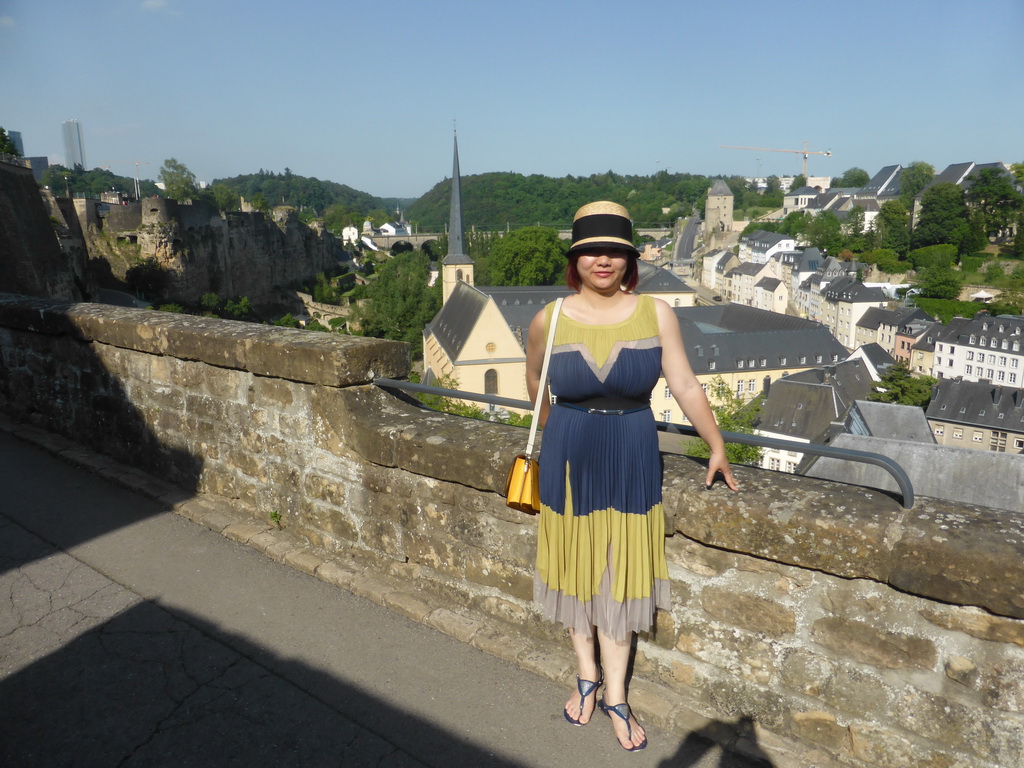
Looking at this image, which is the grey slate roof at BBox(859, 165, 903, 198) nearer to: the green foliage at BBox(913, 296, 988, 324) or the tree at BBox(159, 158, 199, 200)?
the green foliage at BBox(913, 296, 988, 324)

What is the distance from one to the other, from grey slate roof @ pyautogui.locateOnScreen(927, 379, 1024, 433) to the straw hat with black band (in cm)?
5086

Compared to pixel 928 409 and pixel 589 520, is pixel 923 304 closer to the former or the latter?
pixel 928 409

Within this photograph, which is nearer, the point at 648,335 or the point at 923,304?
the point at 648,335

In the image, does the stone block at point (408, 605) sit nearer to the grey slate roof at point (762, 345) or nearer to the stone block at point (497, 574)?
the stone block at point (497, 574)

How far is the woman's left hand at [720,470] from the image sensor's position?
2.34 m

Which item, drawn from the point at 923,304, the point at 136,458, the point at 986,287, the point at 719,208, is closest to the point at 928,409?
the point at 923,304

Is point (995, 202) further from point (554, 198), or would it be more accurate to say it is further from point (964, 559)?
point (964, 559)

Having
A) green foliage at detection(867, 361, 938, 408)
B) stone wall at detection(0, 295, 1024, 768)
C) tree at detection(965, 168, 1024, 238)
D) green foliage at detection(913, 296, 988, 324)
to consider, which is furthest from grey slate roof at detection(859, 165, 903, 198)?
stone wall at detection(0, 295, 1024, 768)

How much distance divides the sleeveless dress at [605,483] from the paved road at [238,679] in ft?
1.56

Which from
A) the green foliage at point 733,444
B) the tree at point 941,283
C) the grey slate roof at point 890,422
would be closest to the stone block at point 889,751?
the green foliage at point 733,444

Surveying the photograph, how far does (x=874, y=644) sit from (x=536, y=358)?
132 cm

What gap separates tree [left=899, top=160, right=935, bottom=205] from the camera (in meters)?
104

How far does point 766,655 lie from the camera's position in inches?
93.7

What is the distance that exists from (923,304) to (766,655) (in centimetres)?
8515
